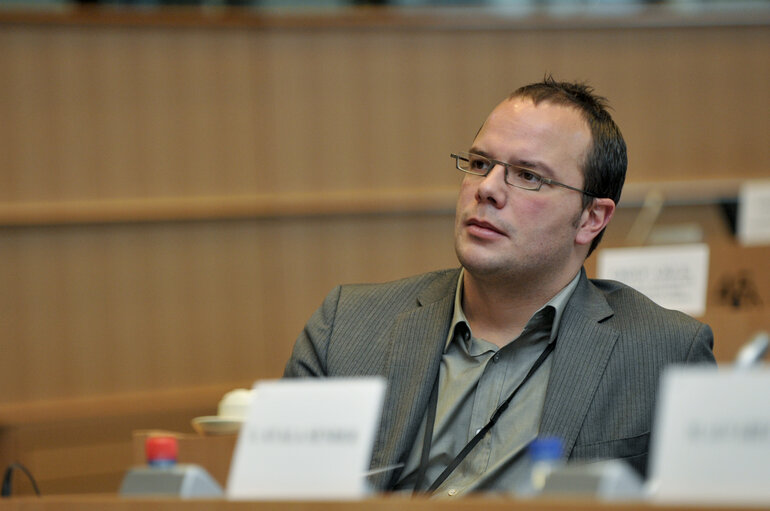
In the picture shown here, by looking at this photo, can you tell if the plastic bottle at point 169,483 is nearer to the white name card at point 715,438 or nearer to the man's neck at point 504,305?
the white name card at point 715,438

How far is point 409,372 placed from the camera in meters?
1.88

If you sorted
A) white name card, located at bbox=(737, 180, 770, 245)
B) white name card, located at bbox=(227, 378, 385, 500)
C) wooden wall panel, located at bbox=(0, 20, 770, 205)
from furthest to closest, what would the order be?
wooden wall panel, located at bbox=(0, 20, 770, 205) → white name card, located at bbox=(737, 180, 770, 245) → white name card, located at bbox=(227, 378, 385, 500)

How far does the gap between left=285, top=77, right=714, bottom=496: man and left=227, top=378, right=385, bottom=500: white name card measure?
0.65 metres

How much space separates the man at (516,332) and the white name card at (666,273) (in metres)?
0.47

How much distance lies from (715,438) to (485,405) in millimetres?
907

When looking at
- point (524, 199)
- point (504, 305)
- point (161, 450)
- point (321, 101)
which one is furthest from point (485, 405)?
point (321, 101)

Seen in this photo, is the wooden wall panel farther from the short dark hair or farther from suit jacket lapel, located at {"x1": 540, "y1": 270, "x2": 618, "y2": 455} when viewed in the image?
suit jacket lapel, located at {"x1": 540, "y1": 270, "x2": 618, "y2": 455}

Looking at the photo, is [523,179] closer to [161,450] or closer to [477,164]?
[477,164]

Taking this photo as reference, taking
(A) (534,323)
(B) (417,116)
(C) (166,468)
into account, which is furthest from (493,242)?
(B) (417,116)

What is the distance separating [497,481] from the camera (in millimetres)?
1723

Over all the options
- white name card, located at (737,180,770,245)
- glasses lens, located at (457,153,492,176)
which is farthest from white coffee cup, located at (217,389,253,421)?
white name card, located at (737,180,770,245)

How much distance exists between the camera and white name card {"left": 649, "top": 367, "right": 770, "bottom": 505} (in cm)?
93

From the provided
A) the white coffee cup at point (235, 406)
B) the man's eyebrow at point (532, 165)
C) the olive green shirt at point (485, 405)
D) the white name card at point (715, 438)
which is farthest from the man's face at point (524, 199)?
the white name card at point (715, 438)

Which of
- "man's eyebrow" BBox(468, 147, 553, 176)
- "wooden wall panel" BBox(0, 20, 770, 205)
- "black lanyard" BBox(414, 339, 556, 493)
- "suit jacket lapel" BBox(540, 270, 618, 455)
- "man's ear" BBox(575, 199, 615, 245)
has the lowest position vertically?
"black lanyard" BBox(414, 339, 556, 493)
